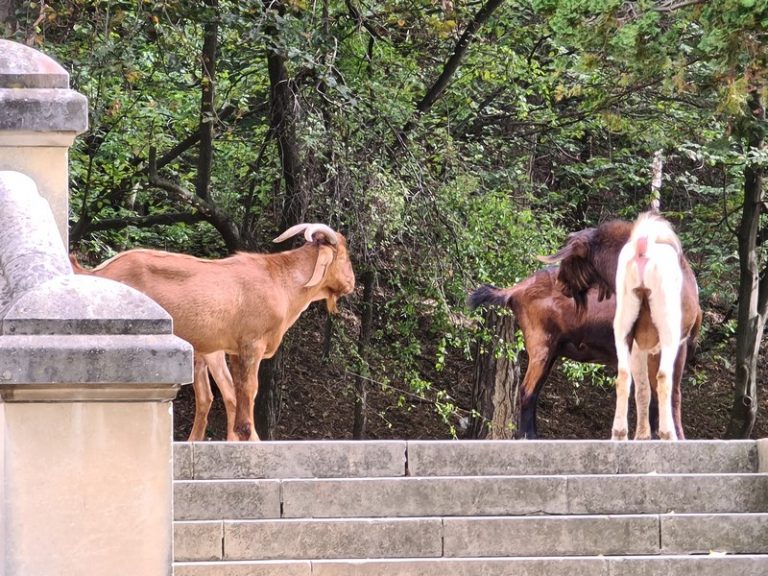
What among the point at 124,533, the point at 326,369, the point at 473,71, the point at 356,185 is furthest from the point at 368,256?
the point at 124,533

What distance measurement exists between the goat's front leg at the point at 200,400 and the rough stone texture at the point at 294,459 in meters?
3.16

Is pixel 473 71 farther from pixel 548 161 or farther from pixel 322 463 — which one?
pixel 322 463

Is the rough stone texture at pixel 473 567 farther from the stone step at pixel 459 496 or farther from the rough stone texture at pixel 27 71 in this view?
the rough stone texture at pixel 27 71

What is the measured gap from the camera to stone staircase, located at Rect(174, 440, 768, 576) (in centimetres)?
850

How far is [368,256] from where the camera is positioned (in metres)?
16.0

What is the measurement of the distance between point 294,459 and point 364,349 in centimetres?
886

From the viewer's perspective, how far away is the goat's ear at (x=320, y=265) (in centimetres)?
1305

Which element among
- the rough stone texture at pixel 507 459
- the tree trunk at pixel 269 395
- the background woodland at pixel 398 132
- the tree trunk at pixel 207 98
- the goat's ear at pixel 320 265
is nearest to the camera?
the rough stone texture at pixel 507 459

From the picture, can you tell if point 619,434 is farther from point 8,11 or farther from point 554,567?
point 8,11

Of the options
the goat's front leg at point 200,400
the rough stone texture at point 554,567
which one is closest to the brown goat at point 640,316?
the goat's front leg at point 200,400

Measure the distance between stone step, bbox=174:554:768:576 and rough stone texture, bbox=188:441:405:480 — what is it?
98 centimetres

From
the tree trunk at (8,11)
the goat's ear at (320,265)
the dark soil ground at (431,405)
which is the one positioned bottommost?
the dark soil ground at (431,405)

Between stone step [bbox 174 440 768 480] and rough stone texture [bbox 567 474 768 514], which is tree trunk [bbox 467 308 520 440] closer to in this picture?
stone step [bbox 174 440 768 480]

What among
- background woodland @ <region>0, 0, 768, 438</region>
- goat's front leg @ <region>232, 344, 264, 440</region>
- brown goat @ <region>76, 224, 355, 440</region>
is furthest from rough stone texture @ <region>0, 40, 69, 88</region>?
goat's front leg @ <region>232, 344, 264, 440</region>
